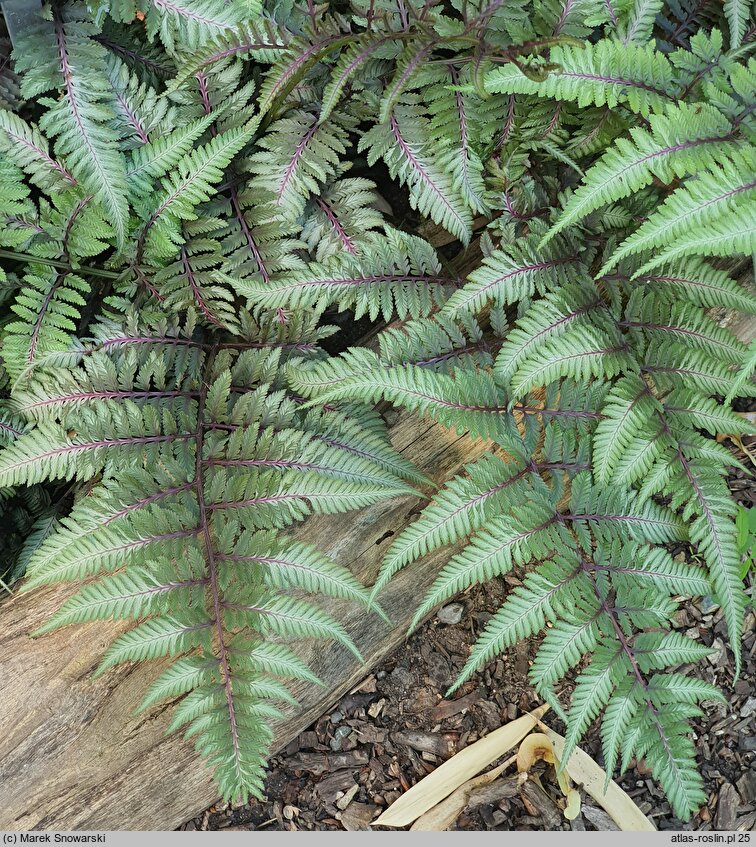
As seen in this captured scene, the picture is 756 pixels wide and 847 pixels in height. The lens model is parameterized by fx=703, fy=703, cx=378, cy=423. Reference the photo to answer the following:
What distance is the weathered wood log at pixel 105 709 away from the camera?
6.81 ft

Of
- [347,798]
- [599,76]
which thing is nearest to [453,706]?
[347,798]

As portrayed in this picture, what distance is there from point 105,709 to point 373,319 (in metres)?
1.41

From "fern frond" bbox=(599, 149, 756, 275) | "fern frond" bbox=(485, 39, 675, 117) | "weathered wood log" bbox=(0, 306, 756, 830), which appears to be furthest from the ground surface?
"fern frond" bbox=(485, 39, 675, 117)

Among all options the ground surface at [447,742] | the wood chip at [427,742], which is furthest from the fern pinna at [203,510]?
the wood chip at [427,742]

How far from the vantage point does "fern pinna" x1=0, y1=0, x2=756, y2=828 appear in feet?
6.13

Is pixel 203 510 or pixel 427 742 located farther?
pixel 427 742

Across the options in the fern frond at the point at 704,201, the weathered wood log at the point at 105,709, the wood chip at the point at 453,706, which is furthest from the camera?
the wood chip at the point at 453,706

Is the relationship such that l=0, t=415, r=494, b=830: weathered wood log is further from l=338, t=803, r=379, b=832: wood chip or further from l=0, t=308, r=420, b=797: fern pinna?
l=338, t=803, r=379, b=832: wood chip

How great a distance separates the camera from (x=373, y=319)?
207 centimetres

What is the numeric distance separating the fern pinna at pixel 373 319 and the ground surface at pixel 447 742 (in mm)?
572

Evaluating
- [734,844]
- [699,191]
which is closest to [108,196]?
[699,191]

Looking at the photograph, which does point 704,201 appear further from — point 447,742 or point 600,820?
point 600,820

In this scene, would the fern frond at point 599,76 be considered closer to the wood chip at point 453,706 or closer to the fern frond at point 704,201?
the fern frond at point 704,201

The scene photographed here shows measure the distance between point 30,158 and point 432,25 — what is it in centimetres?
126
